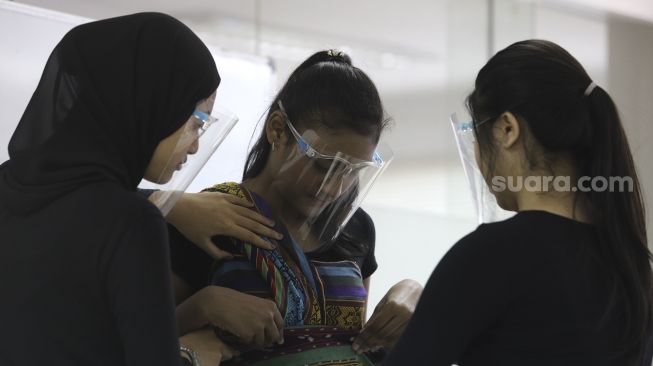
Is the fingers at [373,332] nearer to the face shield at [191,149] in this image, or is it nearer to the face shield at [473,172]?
the face shield at [473,172]

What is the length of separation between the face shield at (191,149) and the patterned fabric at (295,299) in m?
0.12

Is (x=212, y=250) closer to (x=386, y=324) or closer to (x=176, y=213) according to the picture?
(x=176, y=213)

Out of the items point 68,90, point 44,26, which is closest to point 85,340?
point 68,90

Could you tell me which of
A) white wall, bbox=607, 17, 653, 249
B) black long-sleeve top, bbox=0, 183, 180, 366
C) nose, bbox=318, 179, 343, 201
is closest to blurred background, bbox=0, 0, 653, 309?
white wall, bbox=607, 17, 653, 249

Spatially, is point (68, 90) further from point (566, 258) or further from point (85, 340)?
point (566, 258)

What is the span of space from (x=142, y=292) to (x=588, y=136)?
0.52 m

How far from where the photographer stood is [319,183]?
124 cm

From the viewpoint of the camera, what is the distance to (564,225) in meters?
0.93

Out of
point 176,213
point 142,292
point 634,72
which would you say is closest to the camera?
point 142,292

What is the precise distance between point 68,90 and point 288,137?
0.39 metres

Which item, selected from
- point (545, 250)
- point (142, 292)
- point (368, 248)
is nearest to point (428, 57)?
point (368, 248)

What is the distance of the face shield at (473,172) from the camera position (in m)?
1.13

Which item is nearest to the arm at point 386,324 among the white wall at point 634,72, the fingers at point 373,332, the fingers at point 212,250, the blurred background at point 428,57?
the fingers at point 373,332

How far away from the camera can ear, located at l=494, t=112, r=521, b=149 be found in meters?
0.96
